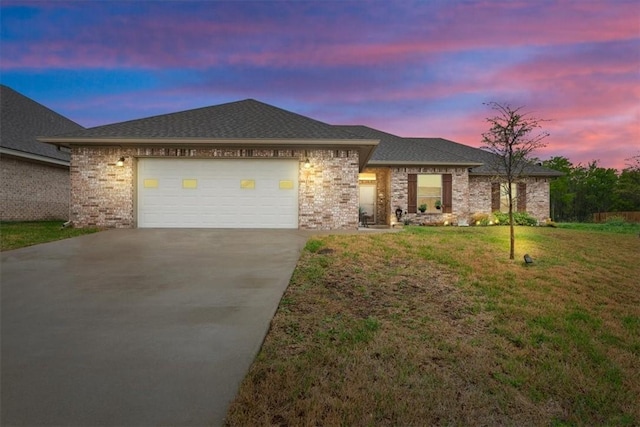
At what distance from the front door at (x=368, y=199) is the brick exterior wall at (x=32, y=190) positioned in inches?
616

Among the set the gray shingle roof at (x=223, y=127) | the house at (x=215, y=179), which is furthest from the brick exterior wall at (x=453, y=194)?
the gray shingle roof at (x=223, y=127)

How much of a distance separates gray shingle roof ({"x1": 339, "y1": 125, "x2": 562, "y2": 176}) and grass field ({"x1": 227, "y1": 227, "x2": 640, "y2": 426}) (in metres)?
10.9

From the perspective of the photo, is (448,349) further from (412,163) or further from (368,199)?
(368,199)

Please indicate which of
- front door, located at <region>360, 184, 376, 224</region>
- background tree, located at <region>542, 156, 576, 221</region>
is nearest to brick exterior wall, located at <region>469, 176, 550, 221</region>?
front door, located at <region>360, 184, 376, 224</region>

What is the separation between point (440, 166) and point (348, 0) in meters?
10.4

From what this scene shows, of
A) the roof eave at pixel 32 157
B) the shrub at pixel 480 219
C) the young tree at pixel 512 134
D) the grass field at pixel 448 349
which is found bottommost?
the grass field at pixel 448 349

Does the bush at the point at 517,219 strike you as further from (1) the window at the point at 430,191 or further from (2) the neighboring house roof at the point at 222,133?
(2) the neighboring house roof at the point at 222,133

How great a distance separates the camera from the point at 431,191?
17562 millimetres

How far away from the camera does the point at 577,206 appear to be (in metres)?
41.0

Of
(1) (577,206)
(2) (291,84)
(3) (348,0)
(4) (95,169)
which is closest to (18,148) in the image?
(4) (95,169)

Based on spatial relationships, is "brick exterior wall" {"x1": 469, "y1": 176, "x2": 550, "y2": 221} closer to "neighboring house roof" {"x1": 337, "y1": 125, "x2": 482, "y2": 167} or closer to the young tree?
"neighboring house roof" {"x1": 337, "y1": 125, "x2": 482, "y2": 167}

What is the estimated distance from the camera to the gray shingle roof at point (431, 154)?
1719 cm

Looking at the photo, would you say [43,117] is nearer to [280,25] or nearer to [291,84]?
[291,84]

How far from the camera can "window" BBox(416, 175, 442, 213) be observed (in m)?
17.5
